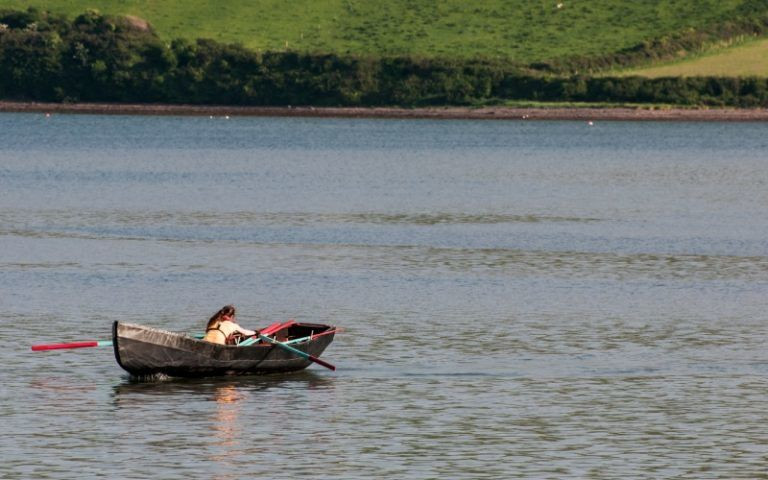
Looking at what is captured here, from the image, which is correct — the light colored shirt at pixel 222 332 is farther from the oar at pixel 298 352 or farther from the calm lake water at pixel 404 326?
the calm lake water at pixel 404 326

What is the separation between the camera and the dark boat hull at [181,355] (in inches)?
1491

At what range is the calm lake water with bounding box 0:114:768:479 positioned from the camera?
32.3 m

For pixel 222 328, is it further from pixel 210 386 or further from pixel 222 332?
pixel 210 386

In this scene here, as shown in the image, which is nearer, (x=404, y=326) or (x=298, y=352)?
(x=298, y=352)

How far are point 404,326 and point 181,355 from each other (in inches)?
444

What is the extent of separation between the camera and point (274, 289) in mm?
57000

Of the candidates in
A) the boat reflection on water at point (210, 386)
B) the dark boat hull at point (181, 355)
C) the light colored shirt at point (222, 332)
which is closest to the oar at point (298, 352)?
the dark boat hull at point (181, 355)

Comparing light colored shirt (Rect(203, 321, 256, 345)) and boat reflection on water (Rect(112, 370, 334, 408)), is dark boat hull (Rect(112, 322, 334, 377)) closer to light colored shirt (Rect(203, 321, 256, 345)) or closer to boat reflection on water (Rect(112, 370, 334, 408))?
boat reflection on water (Rect(112, 370, 334, 408))

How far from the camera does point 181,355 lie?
3825cm

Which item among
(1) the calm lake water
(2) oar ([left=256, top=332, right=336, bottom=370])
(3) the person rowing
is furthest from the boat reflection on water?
(3) the person rowing

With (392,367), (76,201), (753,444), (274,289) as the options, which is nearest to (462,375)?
(392,367)

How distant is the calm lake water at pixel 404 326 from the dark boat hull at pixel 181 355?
42 cm

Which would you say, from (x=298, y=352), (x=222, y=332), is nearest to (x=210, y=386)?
(x=222, y=332)

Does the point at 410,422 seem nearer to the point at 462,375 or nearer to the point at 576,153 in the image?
the point at 462,375
